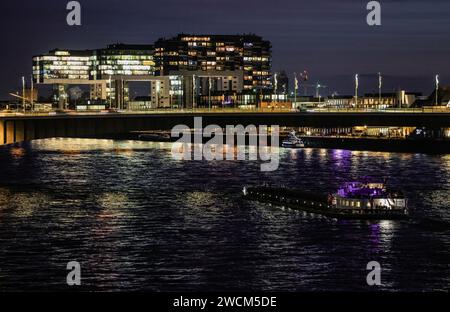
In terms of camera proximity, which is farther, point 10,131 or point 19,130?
point 19,130

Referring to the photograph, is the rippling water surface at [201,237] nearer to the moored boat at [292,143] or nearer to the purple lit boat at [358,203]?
the purple lit boat at [358,203]

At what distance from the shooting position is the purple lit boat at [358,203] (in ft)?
231

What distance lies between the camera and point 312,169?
112 metres

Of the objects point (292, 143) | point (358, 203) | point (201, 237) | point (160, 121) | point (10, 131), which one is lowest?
point (292, 143)

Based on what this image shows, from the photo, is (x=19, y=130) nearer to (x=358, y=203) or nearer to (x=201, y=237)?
(x=358, y=203)

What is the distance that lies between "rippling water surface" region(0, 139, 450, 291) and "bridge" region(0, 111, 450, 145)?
5.33 metres

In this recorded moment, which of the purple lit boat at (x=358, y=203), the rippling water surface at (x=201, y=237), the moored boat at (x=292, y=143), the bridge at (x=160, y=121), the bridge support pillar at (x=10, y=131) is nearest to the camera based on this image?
the rippling water surface at (x=201, y=237)

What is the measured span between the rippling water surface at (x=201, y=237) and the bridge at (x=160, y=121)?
5.33m

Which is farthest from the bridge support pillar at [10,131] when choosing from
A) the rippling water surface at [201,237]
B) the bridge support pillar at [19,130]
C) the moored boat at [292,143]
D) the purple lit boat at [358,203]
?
the moored boat at [292,143]

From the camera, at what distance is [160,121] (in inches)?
4653

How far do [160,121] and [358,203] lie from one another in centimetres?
5058

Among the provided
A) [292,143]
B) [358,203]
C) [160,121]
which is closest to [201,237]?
[358,203]
